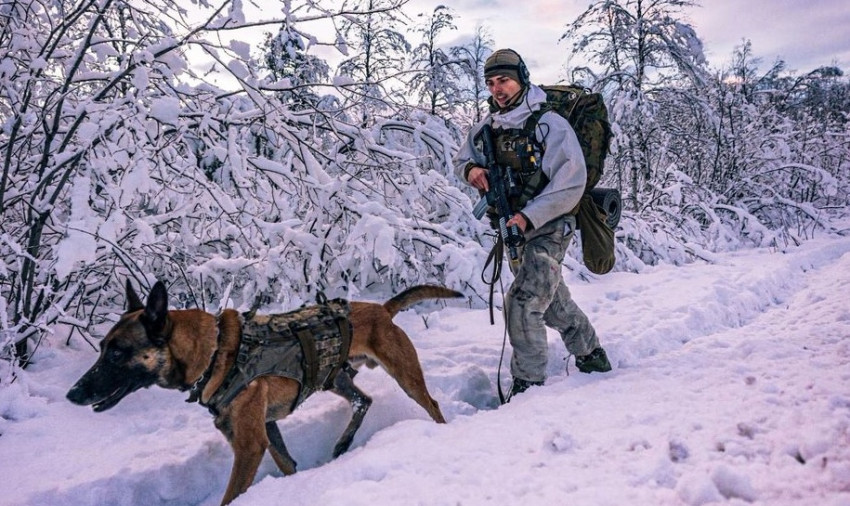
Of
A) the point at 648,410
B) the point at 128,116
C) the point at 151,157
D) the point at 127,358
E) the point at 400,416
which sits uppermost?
the point at 128,116

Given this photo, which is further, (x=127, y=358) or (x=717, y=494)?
(x=127, y=358)

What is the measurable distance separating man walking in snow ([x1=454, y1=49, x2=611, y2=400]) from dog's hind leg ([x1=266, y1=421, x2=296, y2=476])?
64.3 inches

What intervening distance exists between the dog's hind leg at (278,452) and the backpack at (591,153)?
249 cm

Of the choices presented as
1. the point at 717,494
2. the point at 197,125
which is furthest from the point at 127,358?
the point at 717,494

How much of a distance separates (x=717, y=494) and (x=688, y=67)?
45.3 feet

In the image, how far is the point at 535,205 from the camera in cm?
318

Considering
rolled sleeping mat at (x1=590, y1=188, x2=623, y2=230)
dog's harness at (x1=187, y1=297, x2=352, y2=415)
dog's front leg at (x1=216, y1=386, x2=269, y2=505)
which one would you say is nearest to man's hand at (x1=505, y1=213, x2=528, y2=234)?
rolled sleeping mat at (x1=590, y1=188, x2=623, y2=230)

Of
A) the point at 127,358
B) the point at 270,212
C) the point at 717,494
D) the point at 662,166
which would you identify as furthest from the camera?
the point at 662,166

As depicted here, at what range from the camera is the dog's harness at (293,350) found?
2.57 metres

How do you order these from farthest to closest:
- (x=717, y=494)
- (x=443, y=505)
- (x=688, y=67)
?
(x=688, y=67) < (x=443, y=505) < (x=717, y=494)

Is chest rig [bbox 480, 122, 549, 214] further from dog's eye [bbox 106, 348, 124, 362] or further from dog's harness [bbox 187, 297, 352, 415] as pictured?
dog's eye [bbox 106, 348, 124, 362]

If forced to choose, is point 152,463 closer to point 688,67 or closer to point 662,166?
point 688,67

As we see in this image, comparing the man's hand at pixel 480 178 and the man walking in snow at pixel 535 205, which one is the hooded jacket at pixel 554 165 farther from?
the man's hand at pixel 480 178

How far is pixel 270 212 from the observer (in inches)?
203
